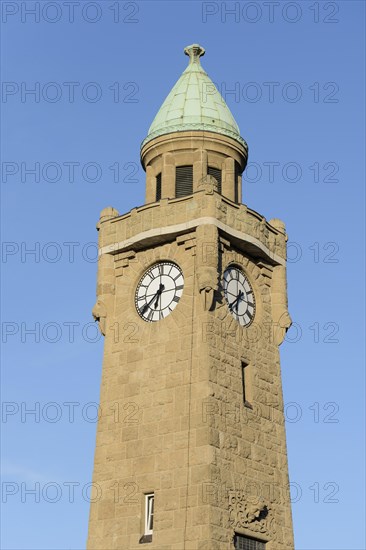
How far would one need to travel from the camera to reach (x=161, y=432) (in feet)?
125

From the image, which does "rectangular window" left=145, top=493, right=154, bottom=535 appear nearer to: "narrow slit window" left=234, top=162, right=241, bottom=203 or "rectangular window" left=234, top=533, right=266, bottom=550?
"rectangular window" left=234, top=533, right=266, bottom=550

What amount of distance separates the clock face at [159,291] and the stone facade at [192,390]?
293mm

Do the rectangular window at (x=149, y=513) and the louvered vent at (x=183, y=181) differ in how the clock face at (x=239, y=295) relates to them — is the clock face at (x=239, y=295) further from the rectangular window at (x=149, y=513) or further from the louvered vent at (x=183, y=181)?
the rectangular window at (x=149, y=513)

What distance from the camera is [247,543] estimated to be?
37.4 meters

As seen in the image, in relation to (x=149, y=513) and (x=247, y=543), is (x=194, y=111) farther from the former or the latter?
(x=247, y=543)

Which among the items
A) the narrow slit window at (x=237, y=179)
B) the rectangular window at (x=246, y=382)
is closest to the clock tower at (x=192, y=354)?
the rectangular window at (x=246, y=382)

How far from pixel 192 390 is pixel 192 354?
52.3 inches

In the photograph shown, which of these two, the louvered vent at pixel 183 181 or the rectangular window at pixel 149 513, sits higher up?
the louvered vent at pixel 183 181

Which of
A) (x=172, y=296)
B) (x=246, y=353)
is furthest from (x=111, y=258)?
(x=246, y=353)

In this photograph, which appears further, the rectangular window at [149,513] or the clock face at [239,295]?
the clock face at [239,295]

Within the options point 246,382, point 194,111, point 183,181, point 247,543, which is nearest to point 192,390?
point 246,382

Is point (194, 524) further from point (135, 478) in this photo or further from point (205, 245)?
point (205, 245)

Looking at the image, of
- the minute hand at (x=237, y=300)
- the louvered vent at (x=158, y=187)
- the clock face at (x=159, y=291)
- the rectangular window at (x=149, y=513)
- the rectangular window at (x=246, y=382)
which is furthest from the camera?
the louvered vent at (x=158, y=187)

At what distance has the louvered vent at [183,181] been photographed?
1706 inches
